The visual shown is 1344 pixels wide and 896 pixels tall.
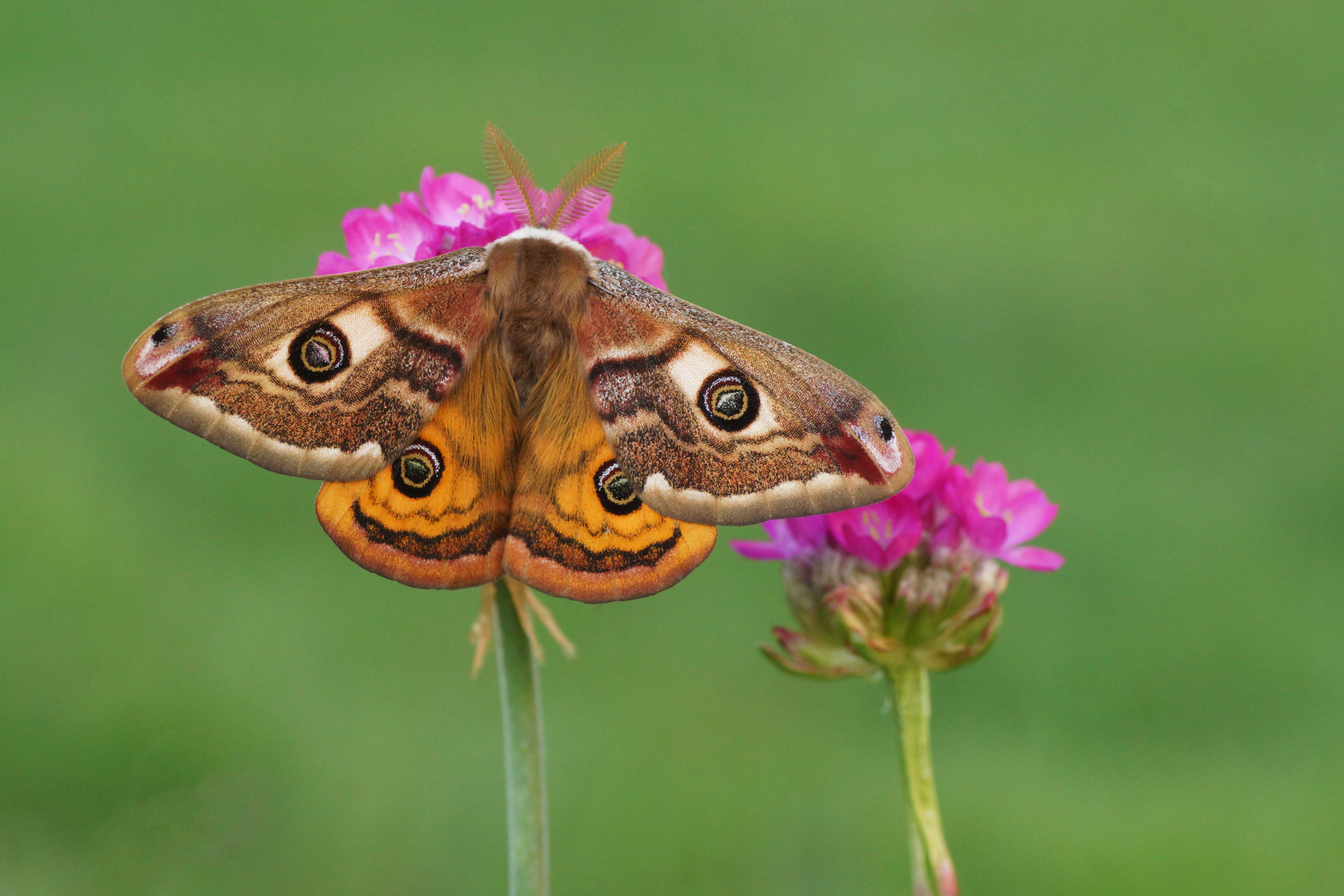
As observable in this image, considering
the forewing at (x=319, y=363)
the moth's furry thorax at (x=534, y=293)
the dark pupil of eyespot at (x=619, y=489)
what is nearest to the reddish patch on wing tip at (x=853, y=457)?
the dark pupil of eyespot at (x=619, y=489)

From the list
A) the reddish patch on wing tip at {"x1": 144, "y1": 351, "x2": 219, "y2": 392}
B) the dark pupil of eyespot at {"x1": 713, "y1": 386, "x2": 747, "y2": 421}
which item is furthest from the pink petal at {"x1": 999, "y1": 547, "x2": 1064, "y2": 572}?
the reddish patch on wing tip at {"x1": 144, "y1": 351, "x2": 219, "y2": 392}

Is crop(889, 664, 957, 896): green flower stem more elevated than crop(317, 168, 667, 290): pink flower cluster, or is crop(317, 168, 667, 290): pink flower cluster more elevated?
crop(317, 168, 667, 290): pink flower cluster

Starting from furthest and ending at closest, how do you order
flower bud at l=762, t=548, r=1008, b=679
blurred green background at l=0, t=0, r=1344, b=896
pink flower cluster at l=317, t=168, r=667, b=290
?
blurred green background at l=0, t=0, r=1344, b=896, pink flower cluster at l=317, t=168, r=667, b=290, flower bud at l=762, t=548, r=1008, b=679

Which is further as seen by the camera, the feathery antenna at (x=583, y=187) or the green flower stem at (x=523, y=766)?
the feathery antenna at (x=583, y=187)

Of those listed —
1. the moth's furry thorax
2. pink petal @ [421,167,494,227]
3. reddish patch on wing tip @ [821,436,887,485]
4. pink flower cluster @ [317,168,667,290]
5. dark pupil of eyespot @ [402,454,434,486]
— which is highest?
pink petal @ [421,167,494,227]

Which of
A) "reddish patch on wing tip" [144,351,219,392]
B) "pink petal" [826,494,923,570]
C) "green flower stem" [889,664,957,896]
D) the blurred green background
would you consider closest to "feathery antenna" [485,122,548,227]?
"reddish patch on wing tip" [144,351,219,392]

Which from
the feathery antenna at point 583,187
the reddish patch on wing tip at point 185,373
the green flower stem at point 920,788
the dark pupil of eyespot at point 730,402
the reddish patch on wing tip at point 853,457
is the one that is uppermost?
the feathery antenna at point 583,187

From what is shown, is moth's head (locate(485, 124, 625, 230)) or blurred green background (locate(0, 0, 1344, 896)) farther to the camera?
blurred green background (locate(0, 0, 1344, 896))

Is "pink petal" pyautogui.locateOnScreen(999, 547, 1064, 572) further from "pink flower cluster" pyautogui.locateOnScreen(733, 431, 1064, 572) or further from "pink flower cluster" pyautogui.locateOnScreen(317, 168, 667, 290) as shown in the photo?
"pink flower cluster" pyautogui.locateOnScreen(317, 168, 667, 290)

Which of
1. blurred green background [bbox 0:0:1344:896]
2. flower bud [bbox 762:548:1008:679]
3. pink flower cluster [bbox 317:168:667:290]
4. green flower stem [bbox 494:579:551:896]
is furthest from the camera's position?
blurred green background [bbox 0:0:1344:896]

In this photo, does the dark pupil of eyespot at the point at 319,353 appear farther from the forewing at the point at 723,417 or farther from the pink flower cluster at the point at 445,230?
the forewing at the point at 723,417
